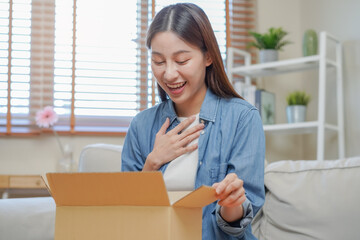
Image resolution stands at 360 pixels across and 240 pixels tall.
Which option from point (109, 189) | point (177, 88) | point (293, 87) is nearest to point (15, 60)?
point (293, 87)

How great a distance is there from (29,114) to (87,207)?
2250 millimetres

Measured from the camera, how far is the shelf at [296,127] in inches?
103

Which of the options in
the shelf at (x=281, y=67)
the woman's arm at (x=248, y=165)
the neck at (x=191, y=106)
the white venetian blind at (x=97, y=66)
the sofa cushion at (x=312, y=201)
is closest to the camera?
the woman's arm at (x=248, y=165)

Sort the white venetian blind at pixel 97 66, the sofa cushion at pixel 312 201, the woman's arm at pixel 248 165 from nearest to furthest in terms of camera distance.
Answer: the woman's arm at pixel 248 165 → the sofa cushion at pixel 312 201 → the white venetian blind at pixel 97 66

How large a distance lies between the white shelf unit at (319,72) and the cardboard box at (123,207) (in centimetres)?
194

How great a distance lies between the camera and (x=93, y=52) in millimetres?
3004

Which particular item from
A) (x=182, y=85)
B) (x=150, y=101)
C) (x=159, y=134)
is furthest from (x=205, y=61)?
(x=150, y=101)

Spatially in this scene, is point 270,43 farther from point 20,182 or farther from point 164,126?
point 164,126

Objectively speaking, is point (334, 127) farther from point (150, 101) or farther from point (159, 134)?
point (159, 134)

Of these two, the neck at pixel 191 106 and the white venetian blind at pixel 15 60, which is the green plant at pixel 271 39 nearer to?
the white venetian blind at pixel 15 60

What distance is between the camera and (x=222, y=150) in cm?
111

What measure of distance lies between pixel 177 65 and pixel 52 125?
1.83 m

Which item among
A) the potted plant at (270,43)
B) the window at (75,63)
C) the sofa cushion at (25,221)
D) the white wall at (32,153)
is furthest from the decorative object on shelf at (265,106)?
the sofa cushion at (25,221)

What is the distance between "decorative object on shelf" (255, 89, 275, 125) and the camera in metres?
2.88
